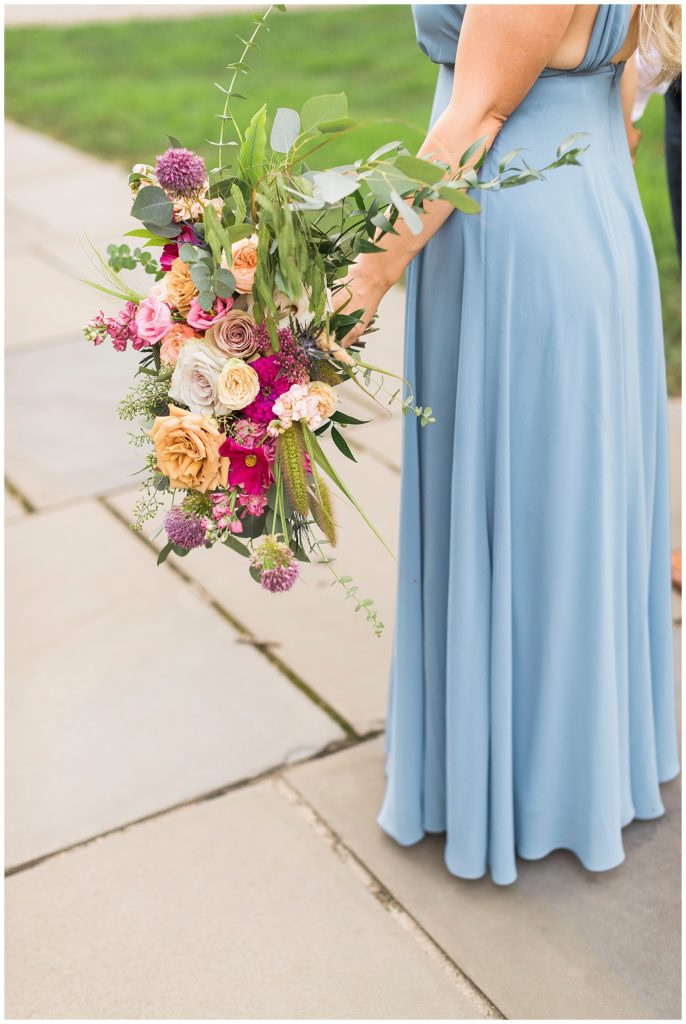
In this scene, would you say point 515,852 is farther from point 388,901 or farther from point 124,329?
point 124,329

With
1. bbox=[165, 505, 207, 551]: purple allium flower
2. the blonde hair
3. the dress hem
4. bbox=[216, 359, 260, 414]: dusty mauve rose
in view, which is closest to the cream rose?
bbox=[216, 359, 260, 414]: dusty mauve rose

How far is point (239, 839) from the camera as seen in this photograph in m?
2.65

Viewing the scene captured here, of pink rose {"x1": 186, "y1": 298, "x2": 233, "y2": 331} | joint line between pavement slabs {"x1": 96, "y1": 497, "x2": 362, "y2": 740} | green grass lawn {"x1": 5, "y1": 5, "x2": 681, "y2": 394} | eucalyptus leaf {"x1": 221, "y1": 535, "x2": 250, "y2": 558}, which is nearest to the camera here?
pink rose {"x1": 186, "y1": 298, "x2": 233, "y2": 331}

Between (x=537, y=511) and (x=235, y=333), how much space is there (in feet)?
2.63

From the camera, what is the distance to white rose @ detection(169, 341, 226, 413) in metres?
1.67

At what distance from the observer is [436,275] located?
2.14 m

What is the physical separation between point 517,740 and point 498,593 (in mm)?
397

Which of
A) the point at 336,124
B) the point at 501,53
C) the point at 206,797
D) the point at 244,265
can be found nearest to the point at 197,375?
the point at 244,265

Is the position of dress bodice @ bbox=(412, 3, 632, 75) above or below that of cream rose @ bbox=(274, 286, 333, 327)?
above

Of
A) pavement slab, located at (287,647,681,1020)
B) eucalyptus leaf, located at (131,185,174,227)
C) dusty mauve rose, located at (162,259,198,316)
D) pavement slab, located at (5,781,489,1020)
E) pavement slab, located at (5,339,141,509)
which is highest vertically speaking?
eucalyptus leaf, located at (131,185,174,227)

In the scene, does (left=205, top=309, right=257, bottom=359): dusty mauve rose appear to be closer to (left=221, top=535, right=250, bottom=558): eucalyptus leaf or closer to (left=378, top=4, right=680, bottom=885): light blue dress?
(left=221, top=535, right=250, bottom=558): eucalyptus leaf

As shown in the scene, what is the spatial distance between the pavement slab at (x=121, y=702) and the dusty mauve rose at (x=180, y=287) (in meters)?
1.47

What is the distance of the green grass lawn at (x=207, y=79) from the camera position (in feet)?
24.2

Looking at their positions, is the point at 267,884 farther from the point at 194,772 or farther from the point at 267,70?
the point at 267,70
